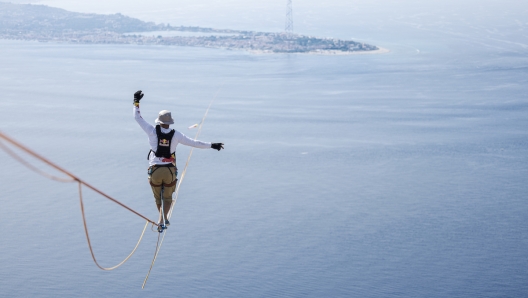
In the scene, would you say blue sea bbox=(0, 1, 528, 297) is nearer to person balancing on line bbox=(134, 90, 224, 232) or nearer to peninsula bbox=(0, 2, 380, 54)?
person balancing on line bbox=(134, 90, 224, 232)

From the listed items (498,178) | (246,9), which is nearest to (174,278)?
(498,178)

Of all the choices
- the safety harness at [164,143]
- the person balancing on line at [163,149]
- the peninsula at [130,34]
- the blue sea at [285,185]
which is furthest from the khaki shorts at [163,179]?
the peninsula at [130,34]

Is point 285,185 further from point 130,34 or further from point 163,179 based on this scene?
point 130,34

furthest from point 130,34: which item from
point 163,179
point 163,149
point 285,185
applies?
point 163,149

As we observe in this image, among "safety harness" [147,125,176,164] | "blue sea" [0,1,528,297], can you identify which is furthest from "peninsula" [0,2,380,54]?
"safety harness" [147,125,176,164]

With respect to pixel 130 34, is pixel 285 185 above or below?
below

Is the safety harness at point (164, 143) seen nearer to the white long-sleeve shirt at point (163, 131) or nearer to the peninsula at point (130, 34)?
the white long-sleeve shirt at point (163, 131)

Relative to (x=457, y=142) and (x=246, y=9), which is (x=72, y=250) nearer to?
(x=457, y=142)
